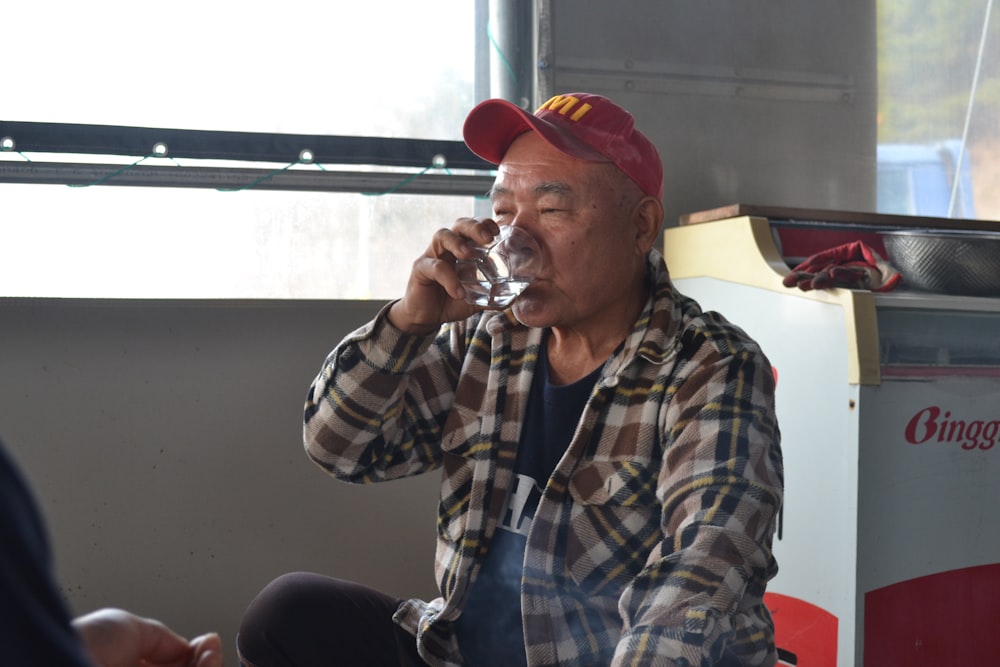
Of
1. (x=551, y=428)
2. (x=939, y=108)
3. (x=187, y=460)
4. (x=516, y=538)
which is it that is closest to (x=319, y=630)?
(x=516, y=538)

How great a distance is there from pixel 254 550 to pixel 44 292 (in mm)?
717

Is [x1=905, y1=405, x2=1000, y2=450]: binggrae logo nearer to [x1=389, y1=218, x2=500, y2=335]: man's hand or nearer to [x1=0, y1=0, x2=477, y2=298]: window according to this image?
[x1=389, y1=218, x2=500, y2=335]: man's hand

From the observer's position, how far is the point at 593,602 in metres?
1.26

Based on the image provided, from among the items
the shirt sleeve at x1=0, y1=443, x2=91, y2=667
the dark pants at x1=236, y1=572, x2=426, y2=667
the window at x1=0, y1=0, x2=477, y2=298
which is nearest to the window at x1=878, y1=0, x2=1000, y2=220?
the window at x1=0, y1=0, x2=477, y2=298

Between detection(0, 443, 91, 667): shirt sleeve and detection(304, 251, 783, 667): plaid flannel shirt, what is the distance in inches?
32.4

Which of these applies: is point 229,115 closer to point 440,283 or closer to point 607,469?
point 440,283

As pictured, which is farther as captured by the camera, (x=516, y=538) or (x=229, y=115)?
(x=229, y=115)

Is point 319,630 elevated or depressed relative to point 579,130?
depressed

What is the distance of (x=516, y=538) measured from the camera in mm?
1352

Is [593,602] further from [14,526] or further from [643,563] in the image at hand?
[14,526]

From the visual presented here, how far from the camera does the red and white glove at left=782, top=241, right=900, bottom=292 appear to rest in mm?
1912

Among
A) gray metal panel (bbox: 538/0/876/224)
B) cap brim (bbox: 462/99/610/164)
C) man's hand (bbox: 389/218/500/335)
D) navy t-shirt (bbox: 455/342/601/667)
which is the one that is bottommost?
navy t-shirt (bbox: 455/342/601/667)

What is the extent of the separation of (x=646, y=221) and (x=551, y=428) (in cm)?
34

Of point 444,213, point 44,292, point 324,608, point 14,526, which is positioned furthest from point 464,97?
point 14,526
